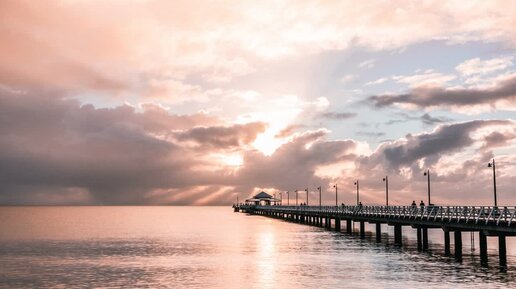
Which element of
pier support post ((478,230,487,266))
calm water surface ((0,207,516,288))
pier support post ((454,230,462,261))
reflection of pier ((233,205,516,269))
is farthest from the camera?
pier support post ((454,230,462,261))

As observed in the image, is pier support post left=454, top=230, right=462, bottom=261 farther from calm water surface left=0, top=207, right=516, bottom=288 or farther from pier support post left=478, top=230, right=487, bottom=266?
pier support post left=478, top=230, right=487, bottom=266

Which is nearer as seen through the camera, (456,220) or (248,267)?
(248,267)

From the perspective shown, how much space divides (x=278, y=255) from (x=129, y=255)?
15490 millimetres

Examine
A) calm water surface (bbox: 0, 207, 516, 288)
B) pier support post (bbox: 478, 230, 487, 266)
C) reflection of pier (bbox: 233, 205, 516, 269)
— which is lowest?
calm water surface (bbox: 0, 207, 516, 288)

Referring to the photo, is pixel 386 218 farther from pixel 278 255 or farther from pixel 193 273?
pixel 193 273

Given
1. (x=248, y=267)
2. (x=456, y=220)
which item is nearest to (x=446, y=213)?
(x=456, y=220)

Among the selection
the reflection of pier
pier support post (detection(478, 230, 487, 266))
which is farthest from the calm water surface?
the reflection of pier

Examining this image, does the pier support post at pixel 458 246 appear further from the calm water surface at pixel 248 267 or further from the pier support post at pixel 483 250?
the pier support post at pixel 483 250

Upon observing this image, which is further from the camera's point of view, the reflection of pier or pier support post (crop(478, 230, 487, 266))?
pier support post (crop(478, 230, 487, 266))

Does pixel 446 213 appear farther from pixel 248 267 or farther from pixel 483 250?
pixel 248 267

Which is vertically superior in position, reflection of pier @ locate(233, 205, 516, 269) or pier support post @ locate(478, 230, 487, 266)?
reflection of pier @ locate(233, 205, 516, 269)

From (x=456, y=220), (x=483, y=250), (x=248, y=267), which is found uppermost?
(x=456, y=220)

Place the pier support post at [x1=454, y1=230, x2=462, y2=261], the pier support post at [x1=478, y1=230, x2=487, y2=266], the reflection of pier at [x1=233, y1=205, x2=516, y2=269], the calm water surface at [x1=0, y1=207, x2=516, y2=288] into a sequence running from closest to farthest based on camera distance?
the calm water surface at [x1=0, y1=207, x2=516, y2=288], the reflection of pier at [x1=233, y1=205, x2=516, y2=269], the pier support post at [x1=478, y1=230, x2=487, y2=266], the pier support post at [x1=454, y1=230, x2=462, y2=261]

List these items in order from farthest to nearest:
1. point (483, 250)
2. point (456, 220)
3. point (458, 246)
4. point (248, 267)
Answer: point (458, 246) → point (456, 220) → point (483, 250) → point (248, 267)
